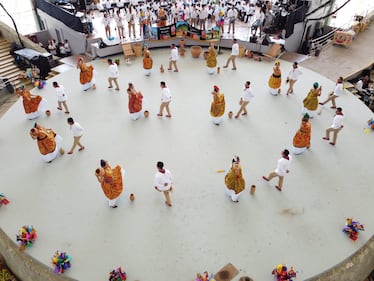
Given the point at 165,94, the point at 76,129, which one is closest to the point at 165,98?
the point at 165,94

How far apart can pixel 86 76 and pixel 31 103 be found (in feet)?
6.52

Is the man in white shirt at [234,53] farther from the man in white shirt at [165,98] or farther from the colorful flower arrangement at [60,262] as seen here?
the colorful flower arrangement at [60,262]

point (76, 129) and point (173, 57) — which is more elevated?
point (173, 57)

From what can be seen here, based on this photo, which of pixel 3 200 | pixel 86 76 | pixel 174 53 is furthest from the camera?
pixel 174 53

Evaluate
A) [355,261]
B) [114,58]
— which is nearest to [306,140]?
[355,261]

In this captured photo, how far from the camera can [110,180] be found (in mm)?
5926

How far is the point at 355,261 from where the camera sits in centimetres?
566

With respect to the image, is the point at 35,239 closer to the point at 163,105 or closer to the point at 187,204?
the point at 187,204

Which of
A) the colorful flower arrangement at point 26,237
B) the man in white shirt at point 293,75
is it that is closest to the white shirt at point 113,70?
the man in white shirt at point 293,75

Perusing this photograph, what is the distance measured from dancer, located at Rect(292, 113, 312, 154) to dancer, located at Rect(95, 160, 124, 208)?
4077 millimetres

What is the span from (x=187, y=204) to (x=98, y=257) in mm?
1995

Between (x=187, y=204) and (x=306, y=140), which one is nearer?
(x=187, y=204)

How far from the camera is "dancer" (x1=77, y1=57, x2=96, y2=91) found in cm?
971

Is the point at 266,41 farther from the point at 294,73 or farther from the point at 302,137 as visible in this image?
the point at 302,137
